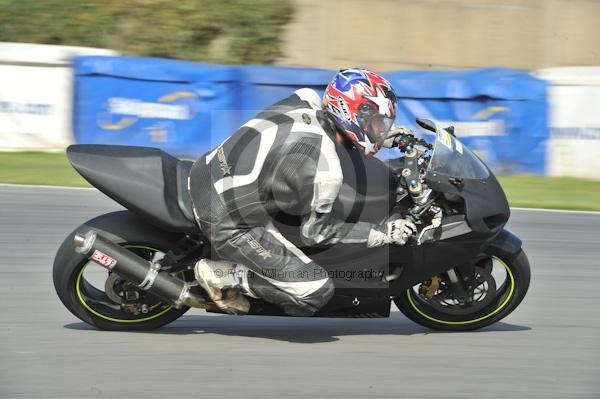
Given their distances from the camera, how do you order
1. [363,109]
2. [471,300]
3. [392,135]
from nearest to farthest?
[363,109], [392,135], [471,300]

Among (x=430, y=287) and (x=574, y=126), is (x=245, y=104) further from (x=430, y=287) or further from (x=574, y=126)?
(x=430, y=287)

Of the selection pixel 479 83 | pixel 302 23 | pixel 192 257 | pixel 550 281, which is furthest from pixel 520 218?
pixel 302 23

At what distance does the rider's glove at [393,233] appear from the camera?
489cm

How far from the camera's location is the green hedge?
14102 millimetres

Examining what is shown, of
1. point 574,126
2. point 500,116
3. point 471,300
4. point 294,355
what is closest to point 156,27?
point 500,116

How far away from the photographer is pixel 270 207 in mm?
4977

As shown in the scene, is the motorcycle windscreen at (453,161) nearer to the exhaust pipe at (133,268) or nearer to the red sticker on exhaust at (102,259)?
the exhaust pipe at (133,268)

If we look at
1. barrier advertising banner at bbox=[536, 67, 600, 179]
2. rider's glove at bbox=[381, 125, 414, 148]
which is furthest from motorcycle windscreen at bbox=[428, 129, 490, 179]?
barrier advertising banner at bbox=[536, 67, 600, 179]

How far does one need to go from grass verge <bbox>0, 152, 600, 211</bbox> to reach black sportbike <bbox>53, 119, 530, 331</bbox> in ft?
14.9

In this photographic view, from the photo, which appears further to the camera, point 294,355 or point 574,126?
point 574,126

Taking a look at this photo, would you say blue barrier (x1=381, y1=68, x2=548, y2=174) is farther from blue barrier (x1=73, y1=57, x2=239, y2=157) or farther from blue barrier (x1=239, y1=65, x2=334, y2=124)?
blue barrier (x1=73, y1=57, x2=239, y2=157)

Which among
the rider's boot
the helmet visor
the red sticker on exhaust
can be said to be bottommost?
the rider's boot

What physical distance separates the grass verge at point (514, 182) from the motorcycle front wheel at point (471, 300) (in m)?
4.22

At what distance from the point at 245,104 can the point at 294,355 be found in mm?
6343
